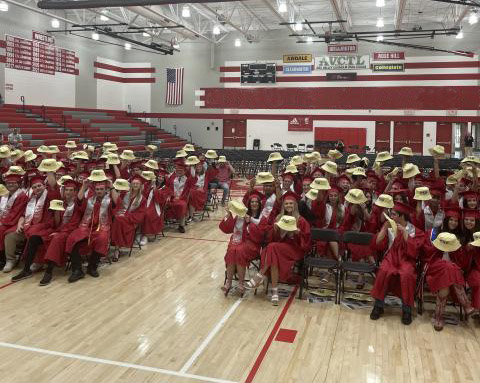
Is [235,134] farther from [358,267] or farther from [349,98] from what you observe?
[358,267]

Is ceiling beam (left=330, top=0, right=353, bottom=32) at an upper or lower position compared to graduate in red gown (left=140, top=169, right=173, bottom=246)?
upper

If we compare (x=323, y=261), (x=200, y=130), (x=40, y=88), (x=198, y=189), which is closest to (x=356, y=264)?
(x=323, y=261)

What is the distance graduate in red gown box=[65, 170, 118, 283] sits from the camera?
23.5 ft

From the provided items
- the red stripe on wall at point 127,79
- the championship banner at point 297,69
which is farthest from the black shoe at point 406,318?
the red stripe on wall at point 127,79

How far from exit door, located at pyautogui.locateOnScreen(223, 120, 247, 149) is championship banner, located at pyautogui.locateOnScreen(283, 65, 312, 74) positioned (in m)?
3.79

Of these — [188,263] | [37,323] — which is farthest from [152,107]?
[37,323]

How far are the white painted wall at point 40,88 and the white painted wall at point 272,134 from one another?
33.2ft

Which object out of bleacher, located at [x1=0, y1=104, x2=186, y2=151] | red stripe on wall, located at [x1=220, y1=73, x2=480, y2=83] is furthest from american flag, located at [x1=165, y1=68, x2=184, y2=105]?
red stripe on wall, located at [x1=220, y1=73, x2=480, y2=83]

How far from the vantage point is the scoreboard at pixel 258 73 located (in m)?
27.2

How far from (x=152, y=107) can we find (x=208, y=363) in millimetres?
26383

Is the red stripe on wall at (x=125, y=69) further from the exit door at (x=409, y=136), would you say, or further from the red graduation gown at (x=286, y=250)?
the red graduation gown at (x=286, y=250)

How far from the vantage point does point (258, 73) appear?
27516 millimetres

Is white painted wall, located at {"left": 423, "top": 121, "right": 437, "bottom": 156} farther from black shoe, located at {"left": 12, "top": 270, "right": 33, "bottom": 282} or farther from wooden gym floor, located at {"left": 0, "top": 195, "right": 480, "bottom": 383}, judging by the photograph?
black shoe, located at {"left": 12, "top": 270, "right": 33, "bottom": 282}

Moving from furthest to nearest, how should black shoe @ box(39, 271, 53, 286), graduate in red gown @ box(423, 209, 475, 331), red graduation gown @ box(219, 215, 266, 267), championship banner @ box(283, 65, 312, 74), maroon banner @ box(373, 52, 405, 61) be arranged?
championship banner @ box(283, 65, 312, 74) < maroon banner @ box(373, 52, 405, 61) < black shoe @ box(39, 271, 53, 286) < red graduation gown @ box(219, 215, 266, 267) < graduate in red gown @ box(423, 209, 475, 331)
